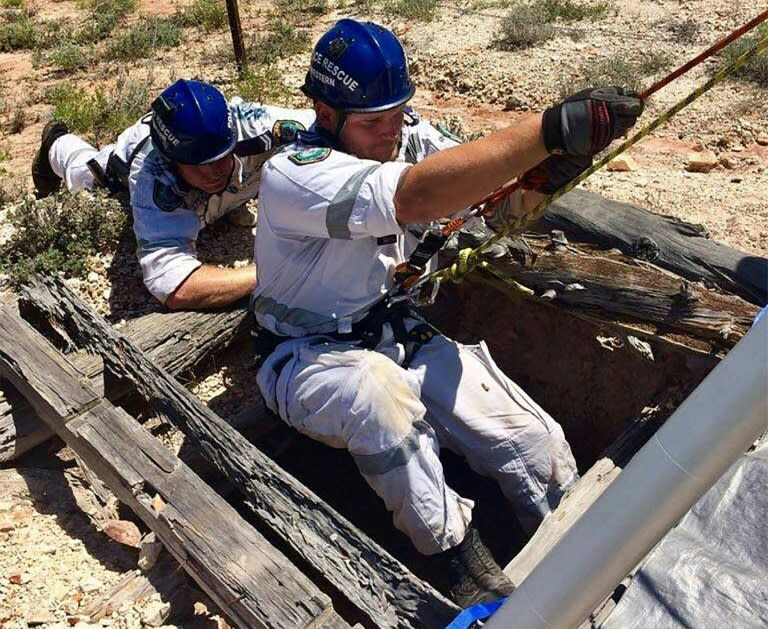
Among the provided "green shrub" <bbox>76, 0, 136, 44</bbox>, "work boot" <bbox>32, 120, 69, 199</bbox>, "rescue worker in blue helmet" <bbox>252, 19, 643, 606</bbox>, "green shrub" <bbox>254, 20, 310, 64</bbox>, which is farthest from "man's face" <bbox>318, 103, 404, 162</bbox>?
"green shrub" <bbox>76, 0, 136, 44</bbox>

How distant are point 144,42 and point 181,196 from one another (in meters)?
6.48

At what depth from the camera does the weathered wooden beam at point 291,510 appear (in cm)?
262

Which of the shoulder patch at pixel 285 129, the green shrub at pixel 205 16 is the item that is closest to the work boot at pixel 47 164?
the shoulder patch at pixel 285 129

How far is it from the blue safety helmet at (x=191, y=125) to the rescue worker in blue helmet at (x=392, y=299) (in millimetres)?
988

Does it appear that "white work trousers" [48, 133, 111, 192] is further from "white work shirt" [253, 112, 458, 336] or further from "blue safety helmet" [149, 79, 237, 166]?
"white work shirt" [253, 112, 458, 336]

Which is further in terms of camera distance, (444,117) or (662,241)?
(444,117)

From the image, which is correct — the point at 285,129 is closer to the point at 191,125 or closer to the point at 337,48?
the point at 191,125

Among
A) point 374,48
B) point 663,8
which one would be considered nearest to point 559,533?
point 374,48

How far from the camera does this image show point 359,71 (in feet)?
10.1

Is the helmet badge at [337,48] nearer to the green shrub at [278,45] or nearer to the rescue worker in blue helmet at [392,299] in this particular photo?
the rescue worker in blue helmet at [392,299]

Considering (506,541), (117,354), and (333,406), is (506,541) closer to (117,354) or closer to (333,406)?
(333,406)

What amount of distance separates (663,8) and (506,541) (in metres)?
6.96

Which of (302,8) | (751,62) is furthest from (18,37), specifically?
(751,62)

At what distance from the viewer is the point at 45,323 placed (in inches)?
163
